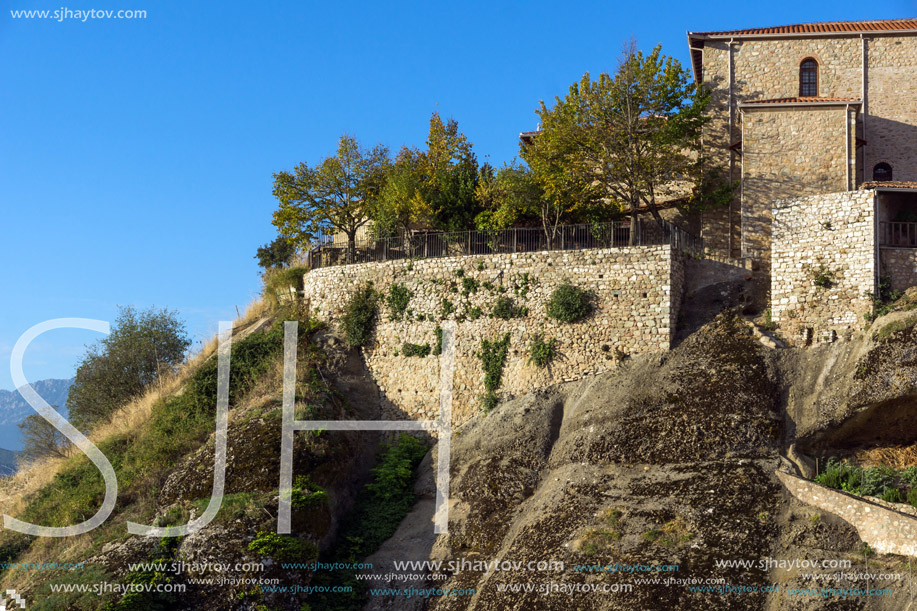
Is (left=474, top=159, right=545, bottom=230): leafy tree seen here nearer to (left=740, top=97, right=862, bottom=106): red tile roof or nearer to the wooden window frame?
(left=740, top=97, right=862, bottom=106): red tile roof

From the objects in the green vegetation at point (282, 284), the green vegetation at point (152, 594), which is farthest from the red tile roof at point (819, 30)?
the green vegetation at point (152, 594)

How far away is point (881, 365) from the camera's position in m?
20.8

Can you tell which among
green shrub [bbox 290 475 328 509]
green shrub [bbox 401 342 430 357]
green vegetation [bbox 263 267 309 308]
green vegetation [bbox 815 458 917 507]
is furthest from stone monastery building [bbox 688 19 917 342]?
green vegetation [bbox 263 267 309 308]

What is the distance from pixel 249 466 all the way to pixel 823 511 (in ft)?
46.3

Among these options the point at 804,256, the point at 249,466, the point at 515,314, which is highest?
the point at 804,256

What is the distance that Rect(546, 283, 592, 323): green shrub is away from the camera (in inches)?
996

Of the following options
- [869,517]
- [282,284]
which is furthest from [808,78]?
[282,284]

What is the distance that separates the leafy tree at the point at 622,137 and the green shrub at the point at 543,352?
5.13 metres

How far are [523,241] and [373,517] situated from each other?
10.7m

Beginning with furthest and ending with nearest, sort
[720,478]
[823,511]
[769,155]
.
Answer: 1. [769,155]
2. [720,478]
3. [823,511]

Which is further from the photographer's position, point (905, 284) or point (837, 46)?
point (837, 46)

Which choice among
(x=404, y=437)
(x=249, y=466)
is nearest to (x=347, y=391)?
(x=404, y=437)

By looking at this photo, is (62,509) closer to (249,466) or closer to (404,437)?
(249,466)

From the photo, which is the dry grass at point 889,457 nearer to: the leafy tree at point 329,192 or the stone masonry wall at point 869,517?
the stone masonry wall at point 869,517
